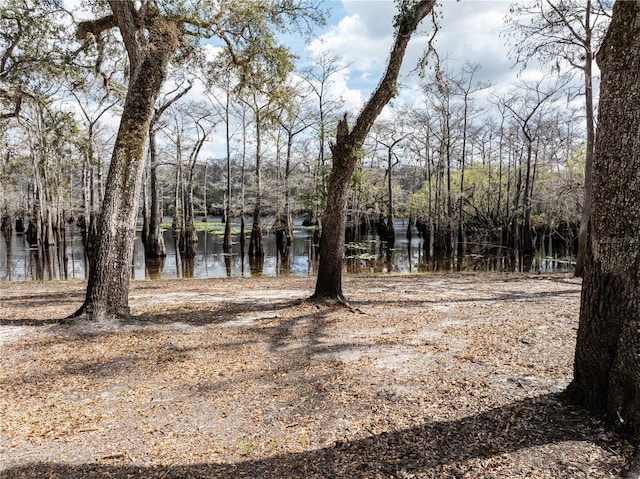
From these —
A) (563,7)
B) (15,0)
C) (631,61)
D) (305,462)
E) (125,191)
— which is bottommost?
(305,462)

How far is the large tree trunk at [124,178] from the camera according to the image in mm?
5750

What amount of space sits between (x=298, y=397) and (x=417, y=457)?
4.39 feet

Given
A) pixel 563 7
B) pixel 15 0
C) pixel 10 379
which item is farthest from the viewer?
pixel 563 7

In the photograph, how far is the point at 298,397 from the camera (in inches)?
144

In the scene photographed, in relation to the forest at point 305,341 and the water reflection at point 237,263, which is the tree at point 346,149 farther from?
the water reflection at point 237,263

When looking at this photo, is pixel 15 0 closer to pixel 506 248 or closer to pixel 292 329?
pixel 292 329

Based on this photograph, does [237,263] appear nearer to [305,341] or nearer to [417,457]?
[305,341]

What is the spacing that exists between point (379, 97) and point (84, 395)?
6095 millimetres

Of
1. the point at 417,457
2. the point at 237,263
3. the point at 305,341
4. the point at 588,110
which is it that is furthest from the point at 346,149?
the point at 237,263

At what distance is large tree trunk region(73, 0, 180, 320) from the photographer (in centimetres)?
575

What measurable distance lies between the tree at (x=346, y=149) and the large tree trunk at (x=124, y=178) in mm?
3207

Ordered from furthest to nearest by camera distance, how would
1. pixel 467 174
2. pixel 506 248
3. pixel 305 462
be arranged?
pixel 467 174 < pixel 506 248 < pixel 305 462

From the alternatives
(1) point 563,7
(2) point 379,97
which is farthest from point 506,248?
(2) point 379,97

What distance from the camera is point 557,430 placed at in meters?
2.83
